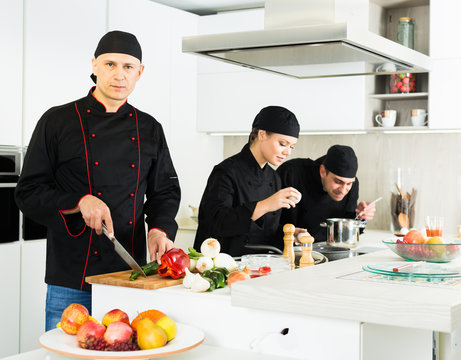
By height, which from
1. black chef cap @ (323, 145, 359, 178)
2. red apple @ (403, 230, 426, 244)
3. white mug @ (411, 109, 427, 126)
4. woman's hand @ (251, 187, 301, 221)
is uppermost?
white mug @ (411, 109, 427, 126)

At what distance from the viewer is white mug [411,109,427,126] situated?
3900 mm

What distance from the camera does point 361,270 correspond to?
6.13ft

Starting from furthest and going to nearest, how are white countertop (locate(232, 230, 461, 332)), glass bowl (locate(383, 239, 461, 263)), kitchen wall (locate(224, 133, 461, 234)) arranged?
kitchen wall (locate(224, 133, 461, 234)), glass bowl (locate(383, 239, 461, 263)), white countertop (locate(232, 230, 461, 332))

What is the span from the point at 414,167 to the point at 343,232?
5.61ft

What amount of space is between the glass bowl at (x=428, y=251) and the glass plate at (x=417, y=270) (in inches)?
5.5

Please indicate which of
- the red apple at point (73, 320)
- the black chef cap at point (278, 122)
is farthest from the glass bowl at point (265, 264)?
the black chef cap at point (278, 122)

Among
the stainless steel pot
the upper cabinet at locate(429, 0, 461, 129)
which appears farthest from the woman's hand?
the upper cabinet at locate(429, 0, 461, 129)

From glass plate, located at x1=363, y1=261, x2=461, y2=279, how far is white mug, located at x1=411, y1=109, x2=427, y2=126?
219 centimetres

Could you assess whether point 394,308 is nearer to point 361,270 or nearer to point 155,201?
point 361,270

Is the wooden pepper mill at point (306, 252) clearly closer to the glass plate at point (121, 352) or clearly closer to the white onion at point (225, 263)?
the white onion at point (225, 263)

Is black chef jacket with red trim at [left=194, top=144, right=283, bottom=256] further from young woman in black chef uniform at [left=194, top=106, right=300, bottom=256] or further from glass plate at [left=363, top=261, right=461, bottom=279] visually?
glass plate at [left=363, top=261, right=461, bottom=279]

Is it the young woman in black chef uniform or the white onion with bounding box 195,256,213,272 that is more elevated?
the young woman in black chef uniform

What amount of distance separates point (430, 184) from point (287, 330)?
2847 millimetres

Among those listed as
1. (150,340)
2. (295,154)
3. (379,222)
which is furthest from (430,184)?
(150,340)
